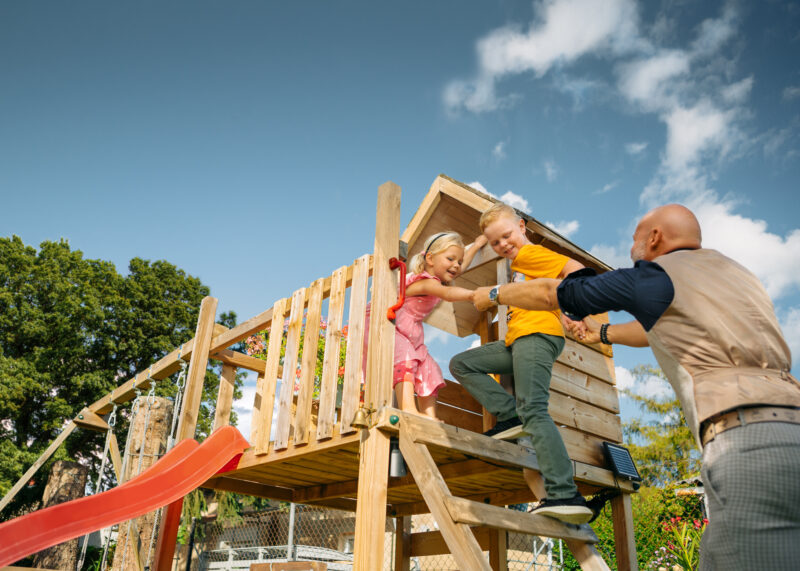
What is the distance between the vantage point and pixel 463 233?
5.60 metres

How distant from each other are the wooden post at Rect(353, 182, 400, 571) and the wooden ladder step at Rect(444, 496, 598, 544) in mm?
457

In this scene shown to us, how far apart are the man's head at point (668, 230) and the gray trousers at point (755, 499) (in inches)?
28.8

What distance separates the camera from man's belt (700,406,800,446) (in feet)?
5.20

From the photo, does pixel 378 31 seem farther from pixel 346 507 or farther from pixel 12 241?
pixel 12 241

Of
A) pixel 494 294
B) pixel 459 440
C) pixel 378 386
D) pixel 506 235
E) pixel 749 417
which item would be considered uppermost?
pixel 506 235

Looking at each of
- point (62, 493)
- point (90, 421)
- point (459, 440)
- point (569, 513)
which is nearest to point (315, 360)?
point (459, 440)

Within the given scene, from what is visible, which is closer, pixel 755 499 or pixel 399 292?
pixel 755 499

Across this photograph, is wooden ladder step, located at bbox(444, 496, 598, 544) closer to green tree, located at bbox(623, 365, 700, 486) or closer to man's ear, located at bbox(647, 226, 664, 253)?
man's ear, located at bbox(647, 226, 664, 253)

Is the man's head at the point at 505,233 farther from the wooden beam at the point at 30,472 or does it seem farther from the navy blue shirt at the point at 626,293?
the wooden beam at the point at 30,472

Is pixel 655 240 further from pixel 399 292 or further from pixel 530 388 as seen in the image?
pixel 399 292

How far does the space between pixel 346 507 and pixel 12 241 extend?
827 inches

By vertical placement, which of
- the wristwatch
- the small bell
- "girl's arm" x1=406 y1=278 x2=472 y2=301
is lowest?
the small bell

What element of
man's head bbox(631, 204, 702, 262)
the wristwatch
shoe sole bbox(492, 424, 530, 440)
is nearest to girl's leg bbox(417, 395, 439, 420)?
shoe sole bbox(492, 424, 530, 440)

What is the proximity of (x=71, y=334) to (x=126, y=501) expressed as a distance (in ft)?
62.4
